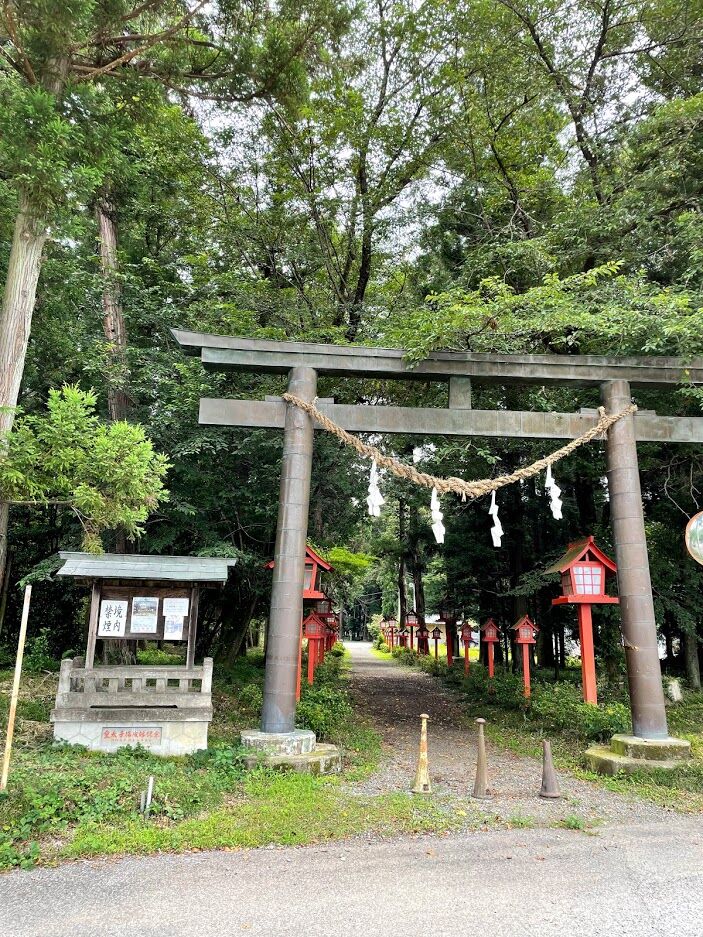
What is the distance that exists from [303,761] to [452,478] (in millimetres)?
4048

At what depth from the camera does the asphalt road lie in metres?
3.88

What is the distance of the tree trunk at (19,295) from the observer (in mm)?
6984

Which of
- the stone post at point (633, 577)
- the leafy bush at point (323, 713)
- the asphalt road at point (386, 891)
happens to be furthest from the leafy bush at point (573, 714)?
the leafy bush at point (323, 713)

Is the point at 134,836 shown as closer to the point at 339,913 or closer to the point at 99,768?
the point at 99,768

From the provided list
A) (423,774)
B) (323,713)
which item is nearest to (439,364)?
(423,774)

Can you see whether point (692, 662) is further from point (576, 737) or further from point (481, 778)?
point (481, 778)

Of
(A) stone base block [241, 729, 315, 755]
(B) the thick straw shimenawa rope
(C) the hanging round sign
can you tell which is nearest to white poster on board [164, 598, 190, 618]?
(A) stone base block [241, 729, 315, 755]

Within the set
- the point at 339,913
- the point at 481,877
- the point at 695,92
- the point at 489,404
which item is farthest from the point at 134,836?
the point at 695,92

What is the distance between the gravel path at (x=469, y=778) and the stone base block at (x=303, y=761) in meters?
0.46

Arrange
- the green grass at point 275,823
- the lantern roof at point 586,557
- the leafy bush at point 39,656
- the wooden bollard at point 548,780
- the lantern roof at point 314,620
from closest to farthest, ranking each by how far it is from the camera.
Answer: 1. the green grass at point 275,823
2. the wooden bollard at point 548,780
3. the lantern roof at point 586,557
4. the leafy bush at point 39,656
5. the lantern roof at point 314,620

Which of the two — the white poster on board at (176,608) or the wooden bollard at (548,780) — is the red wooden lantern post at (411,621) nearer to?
the white poster on board at (176,608)

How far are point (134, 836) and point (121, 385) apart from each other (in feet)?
26.9

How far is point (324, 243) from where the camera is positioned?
48.6 feet

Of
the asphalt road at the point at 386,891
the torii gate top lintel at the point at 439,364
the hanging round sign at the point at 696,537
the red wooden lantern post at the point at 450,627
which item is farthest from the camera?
the red wooden lantern post at the point at 450,627
